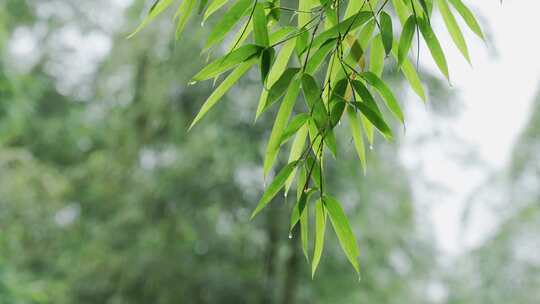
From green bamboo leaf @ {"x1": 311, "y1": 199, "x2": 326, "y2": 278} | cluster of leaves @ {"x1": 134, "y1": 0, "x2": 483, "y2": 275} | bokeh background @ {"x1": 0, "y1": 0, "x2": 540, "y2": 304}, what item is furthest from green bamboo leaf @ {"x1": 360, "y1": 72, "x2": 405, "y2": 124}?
bokeh background @ {"x1": 0, "y1": 0, "x2": 540, "y2": 304}

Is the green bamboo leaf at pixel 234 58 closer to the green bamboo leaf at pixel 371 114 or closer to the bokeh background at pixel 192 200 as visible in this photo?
the green bamboo leaf at pixel 371 114

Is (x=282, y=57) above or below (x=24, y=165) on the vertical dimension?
below

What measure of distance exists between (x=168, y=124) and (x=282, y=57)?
371cm

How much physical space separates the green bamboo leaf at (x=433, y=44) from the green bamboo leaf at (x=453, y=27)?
0.08ft

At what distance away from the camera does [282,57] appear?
645 mm

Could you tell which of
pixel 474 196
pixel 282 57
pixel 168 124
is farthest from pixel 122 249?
pixel 282 57

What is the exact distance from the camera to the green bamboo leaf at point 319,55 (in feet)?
1.89

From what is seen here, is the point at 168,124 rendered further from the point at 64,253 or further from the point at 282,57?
the point at 282,57

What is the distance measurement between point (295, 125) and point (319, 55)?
64 millimetres

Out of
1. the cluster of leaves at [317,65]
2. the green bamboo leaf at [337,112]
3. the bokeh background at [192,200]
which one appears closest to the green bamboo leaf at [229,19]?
the cluster of leaves at [317,65]

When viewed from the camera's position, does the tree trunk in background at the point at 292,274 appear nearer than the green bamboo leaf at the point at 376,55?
No

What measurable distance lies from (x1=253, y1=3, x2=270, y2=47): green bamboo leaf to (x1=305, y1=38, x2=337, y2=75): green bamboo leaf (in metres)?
0.04

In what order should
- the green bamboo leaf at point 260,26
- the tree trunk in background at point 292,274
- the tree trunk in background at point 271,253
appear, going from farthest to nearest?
the tree trunk in background at point 271,253
the tree trunk in background at point 292,274
the green bamboo leaf at point 260,26

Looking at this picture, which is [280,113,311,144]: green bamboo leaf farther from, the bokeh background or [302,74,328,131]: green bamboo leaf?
the bokeh background
